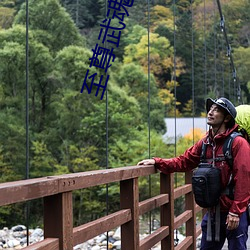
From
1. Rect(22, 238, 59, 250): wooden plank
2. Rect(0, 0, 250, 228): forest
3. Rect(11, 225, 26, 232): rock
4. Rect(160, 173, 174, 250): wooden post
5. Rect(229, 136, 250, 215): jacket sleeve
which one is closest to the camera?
Rect(22, 238, 59, 250): wooden plank

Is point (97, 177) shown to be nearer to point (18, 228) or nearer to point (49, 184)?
point (49, 184)

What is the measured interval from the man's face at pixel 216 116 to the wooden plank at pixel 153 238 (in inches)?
18.8

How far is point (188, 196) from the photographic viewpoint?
10.8 ft

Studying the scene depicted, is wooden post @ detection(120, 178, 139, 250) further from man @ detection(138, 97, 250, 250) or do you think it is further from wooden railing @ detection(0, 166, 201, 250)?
man @ detection(138, 97, 250, 250)

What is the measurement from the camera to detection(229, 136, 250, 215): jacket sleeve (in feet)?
6.27

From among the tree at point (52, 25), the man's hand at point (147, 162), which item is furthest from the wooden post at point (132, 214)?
the tree at point (52, 25)

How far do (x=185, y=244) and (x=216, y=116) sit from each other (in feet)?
3.61

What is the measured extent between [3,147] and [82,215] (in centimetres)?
237

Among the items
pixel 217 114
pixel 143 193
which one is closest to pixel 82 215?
pixel 143 193

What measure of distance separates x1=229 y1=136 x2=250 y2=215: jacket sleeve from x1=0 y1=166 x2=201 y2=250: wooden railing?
33cm

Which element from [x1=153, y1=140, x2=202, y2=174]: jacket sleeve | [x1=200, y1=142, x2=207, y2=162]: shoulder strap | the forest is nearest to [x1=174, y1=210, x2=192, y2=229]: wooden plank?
[x1=153, y1=140, x2=202, y2=174]: jacket sleeve

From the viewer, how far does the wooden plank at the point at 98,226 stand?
1.53m

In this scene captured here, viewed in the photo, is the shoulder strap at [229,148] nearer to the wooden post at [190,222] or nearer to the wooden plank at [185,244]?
the wooden plank at [185,244]

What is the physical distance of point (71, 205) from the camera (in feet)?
4.74
